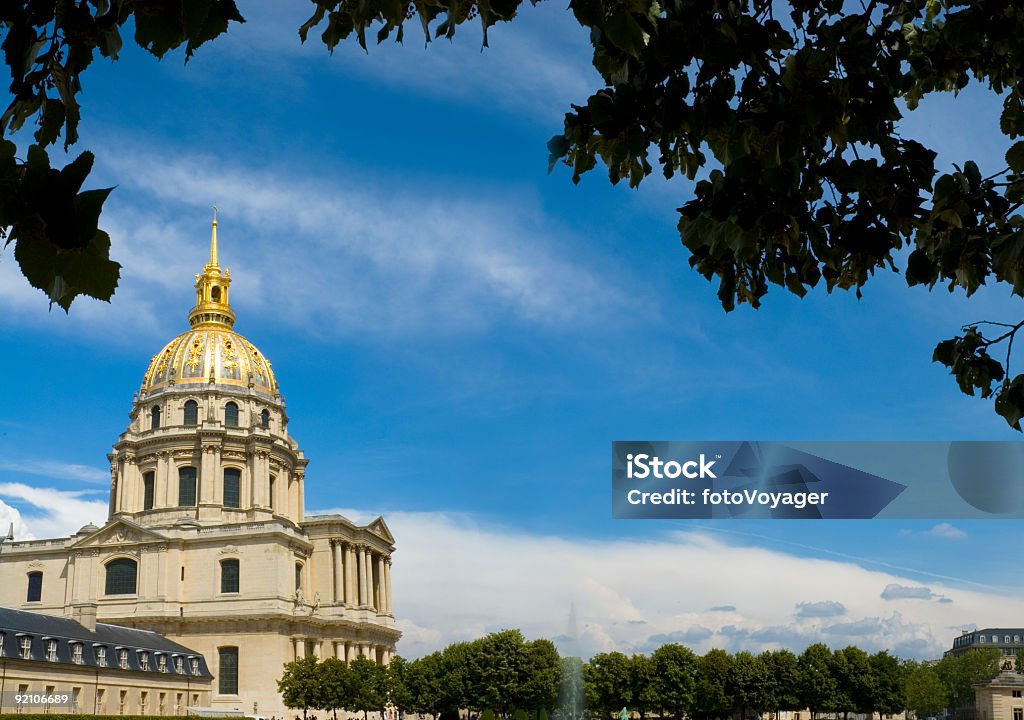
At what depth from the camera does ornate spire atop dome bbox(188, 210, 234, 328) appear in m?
98.1

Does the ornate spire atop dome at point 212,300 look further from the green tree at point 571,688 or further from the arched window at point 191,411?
the green tree at point 571,688

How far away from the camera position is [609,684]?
7994cm

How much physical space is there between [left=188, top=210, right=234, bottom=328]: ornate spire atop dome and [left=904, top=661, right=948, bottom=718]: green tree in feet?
243

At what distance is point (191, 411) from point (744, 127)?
295ft

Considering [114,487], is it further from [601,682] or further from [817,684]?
[817,684]

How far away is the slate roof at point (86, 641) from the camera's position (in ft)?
190

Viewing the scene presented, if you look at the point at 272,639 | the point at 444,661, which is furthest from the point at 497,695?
the point at 272,639

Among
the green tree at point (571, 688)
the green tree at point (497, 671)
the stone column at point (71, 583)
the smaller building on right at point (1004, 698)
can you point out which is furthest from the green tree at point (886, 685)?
the stone column at point (71, 583)

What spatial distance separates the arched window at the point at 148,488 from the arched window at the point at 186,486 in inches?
90.3

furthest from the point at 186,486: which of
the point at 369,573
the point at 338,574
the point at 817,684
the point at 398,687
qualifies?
the point at 817,684

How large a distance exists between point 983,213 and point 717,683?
8172 centimetres

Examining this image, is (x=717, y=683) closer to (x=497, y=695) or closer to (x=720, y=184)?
(x=497, y=695)

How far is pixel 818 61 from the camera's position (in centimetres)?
553

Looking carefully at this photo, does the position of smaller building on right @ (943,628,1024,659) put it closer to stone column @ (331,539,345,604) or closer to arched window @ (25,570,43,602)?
stone column @ (331,539,345,604)
